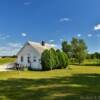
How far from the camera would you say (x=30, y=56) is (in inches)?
1837

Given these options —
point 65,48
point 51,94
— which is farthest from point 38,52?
point 65,48

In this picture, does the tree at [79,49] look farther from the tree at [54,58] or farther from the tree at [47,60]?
the tree at [47,60]

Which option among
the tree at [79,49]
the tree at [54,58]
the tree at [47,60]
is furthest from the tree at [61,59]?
the tree at [79,49]

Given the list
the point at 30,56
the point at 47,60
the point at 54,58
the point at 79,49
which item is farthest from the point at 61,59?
the point at 79,49

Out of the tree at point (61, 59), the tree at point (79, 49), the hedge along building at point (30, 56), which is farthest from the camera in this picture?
the tree at point (79, 49)

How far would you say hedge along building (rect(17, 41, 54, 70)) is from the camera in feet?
149

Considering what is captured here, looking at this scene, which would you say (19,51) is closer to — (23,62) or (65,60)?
(23,62)

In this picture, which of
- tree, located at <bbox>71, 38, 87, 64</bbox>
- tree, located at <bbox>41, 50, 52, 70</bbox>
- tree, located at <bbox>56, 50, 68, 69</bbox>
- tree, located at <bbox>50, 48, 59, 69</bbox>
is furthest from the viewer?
tree, located at <bbox>71, 38, 87, 64</bbox>

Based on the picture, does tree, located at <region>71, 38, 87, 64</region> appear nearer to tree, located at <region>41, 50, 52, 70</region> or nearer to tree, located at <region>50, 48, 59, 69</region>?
tree, located at <region>50, 48, 59, 69</region>

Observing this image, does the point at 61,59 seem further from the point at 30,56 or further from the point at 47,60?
the point at 30,56

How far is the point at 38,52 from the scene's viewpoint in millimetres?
45188

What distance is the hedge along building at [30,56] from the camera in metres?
45.4

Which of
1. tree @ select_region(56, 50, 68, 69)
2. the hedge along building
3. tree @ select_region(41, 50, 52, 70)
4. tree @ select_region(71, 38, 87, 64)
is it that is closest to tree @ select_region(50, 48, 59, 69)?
tree @ select_region(41, 50, 52, 70)

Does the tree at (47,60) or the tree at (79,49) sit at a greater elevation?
the tree at (79,49)
